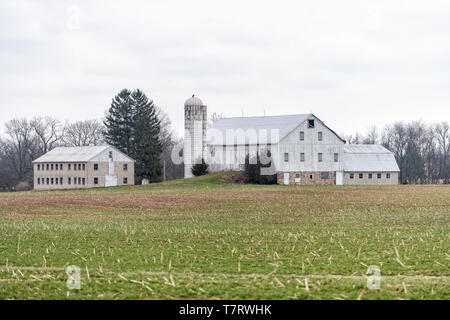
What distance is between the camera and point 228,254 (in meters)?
16.7

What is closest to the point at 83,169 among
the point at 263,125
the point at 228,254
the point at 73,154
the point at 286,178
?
the point at 73,154

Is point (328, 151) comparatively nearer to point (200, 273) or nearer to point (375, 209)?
point (375, 209)

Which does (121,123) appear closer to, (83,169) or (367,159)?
(83,169)

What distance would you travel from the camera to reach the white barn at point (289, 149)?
249ft

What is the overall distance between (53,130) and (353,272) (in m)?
113

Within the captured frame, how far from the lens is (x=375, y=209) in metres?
34.7

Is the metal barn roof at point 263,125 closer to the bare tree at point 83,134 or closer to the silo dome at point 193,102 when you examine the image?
the silo dome at point 193,102

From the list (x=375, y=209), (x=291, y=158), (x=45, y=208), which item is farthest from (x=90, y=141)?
(x=375, y=209)

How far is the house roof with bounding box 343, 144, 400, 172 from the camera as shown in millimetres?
82938

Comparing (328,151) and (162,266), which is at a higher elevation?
(328,151)

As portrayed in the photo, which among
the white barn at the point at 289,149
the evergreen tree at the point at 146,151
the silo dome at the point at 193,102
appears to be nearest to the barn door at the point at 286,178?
the white barn at the point at 289,149

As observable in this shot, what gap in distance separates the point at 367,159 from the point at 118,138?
4181 centimetres
